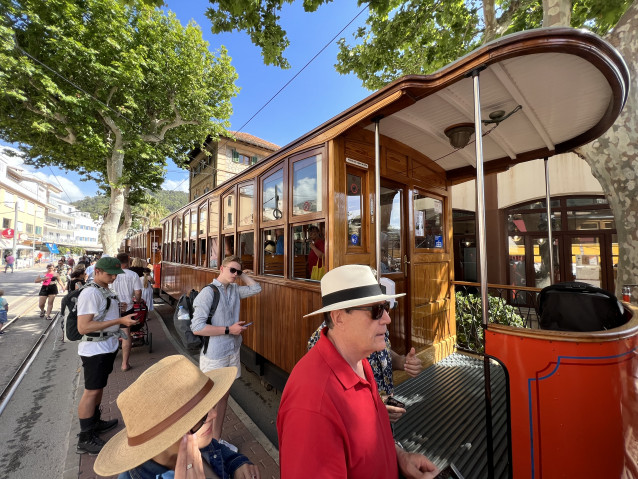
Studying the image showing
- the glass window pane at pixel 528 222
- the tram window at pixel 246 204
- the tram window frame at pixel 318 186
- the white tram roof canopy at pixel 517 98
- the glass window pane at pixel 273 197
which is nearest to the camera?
the white tram roof canopy at pixel 517 98

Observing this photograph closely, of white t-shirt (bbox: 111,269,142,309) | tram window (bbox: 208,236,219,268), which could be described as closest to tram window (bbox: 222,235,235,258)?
tram window (bbox: 208,236,219,268)

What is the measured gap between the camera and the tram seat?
401cm

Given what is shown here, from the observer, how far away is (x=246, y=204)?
4.53 metres

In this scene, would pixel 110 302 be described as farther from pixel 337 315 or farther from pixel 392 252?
pixel 392 252

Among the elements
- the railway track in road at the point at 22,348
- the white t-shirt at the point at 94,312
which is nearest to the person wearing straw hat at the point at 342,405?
the white t-shirt at the point at 94,312

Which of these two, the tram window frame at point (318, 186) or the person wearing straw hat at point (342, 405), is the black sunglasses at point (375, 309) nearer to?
the person wearing straw hat at point (342, 405)

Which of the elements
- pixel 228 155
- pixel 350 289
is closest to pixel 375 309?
pixel 350 289

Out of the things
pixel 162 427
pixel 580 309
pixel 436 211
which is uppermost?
pixel 436 211

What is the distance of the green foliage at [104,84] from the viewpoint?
9.81m

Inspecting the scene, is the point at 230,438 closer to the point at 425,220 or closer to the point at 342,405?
the point at 342,405

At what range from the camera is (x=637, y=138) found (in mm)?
3217

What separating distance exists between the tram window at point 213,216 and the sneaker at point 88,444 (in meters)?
3.42

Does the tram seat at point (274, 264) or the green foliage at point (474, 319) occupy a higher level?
the tram seat at point (274, 264)

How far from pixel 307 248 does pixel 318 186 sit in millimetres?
953
